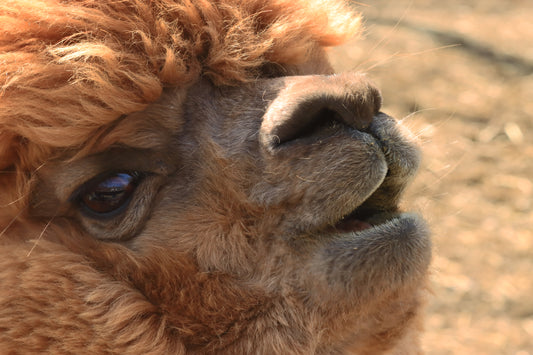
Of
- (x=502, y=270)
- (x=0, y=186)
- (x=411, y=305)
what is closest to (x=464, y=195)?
(x=502, y=270)

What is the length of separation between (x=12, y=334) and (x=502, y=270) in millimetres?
3777


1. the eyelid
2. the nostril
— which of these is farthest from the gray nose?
the eyelid

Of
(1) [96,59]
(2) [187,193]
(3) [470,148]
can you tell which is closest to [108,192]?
(2) [187,193]

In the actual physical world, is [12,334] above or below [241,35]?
below

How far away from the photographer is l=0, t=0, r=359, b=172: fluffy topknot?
6.63 ft

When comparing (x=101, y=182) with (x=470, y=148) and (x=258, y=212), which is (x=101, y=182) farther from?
(x=470, y=148)

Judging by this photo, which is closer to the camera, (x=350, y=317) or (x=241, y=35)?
(x=350, y=317)

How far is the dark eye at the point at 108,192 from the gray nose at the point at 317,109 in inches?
18.5

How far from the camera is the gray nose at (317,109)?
1.90 meters

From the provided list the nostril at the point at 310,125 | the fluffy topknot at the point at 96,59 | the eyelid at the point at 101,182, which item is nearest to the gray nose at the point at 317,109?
the nostril at the point at 310,125

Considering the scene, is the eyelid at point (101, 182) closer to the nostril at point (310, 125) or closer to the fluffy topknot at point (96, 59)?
the fluffy topknot at point (96, 59)

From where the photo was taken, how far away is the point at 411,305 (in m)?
2.21

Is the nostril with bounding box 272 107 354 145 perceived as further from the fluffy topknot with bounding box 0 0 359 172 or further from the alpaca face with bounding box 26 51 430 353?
the fluffy topknot with bounding box 0 0 359 172

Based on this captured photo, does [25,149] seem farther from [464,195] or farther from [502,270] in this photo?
[464,195]
